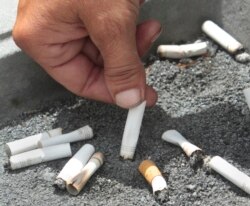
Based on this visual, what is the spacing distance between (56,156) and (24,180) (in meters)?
0.12

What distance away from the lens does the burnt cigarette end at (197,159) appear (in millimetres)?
1857

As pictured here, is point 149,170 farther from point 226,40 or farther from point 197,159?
point 226,40

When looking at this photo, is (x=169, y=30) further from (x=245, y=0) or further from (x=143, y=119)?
(x=143, y=119)

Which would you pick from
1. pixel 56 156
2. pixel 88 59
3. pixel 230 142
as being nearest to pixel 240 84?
pixel 230 142

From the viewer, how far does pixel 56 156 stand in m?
1.94

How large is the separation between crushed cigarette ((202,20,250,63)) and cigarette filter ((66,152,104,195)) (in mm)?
717

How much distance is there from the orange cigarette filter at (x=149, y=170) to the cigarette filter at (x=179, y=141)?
0.11m

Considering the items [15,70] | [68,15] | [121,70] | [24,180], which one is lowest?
[24,180]

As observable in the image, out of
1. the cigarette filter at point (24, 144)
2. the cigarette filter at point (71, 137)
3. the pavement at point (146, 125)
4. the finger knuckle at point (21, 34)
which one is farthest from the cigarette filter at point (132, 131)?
the finger knuckle at point (21, 34)

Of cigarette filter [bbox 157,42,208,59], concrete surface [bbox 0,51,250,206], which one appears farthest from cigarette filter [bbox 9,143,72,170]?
cigarette filter [bbox 157,42,208,59]

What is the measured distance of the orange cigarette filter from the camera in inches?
71.6

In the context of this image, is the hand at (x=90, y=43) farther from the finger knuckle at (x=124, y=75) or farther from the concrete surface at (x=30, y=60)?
the concrete surface at (x=30, y=60)

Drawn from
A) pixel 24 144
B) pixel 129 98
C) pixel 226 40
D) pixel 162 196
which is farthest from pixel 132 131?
pixel 226 40

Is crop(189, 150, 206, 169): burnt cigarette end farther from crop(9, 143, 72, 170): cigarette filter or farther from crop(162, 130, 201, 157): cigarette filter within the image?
crop(9, 143, 72, 170): cigarette filter
